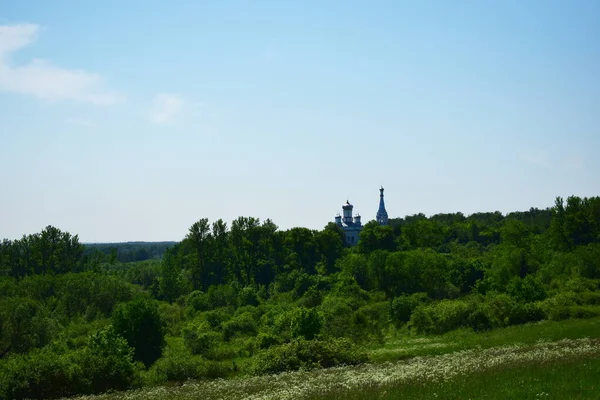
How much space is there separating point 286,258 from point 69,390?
3335 inches

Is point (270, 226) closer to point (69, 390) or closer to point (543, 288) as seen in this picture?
point (543, 288)

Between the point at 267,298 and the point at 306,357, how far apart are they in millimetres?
65397

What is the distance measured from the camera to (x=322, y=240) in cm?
12669

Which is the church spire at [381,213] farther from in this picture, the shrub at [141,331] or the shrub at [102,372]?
the shrub at [102,372]

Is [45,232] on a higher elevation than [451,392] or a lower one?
higher

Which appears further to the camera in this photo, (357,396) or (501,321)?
(501,321)

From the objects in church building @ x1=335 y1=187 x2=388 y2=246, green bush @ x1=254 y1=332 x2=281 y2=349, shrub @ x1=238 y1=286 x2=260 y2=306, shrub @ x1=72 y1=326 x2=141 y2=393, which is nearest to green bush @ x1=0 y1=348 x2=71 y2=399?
shrub @ x1=72 y1=326 x2=141 y2=393

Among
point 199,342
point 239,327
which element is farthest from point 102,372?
point 239,327

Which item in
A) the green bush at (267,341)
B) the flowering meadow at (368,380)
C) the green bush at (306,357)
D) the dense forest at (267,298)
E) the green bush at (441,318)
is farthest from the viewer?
the green bush at (441,318)

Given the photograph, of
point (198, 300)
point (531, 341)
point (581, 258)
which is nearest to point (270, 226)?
point (198, 300)

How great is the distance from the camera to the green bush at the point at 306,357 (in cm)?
4272

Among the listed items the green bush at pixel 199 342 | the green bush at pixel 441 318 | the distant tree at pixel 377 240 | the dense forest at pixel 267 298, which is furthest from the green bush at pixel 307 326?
the distant tree at pixel 377 240

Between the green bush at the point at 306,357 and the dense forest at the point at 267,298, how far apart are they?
96 millimetres

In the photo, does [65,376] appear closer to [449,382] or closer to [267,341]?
[267,341]
